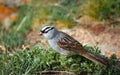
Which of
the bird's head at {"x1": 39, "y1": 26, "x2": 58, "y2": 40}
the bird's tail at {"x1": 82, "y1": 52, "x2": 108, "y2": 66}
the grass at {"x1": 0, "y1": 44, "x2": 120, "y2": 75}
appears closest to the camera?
the bird's tail at {"x1": 82, "y1": 52, "x2": 108, "y2": 66}

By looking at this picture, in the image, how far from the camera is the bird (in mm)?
6449

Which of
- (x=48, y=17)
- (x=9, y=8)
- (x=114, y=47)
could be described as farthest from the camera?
(x=9, y=8)

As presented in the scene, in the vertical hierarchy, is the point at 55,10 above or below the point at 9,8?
below

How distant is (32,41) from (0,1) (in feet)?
11.7

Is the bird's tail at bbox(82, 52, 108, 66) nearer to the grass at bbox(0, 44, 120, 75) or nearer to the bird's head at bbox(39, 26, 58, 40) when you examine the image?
the grass at bbox(0, 44, 120, 75)

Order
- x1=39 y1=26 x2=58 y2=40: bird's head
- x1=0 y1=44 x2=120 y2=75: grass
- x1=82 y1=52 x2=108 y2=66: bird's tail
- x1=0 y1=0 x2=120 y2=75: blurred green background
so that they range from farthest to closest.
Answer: x1=39 y1=26 x2=58 y2=40: bird's head → x1=0 y1=0 x2=120 y2=75: blurred green background → x1=0 y1=44 x2=120 y2=75: grass → x1=82 y1=52 x2=108 y2=66: bird's tail

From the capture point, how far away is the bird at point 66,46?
6449 mm

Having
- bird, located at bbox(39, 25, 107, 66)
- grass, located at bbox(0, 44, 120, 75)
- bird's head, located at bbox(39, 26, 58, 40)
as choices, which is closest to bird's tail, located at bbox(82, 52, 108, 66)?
→ bird, located at bbox(39, 25, 107, 66)

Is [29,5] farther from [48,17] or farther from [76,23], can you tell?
[76,23]

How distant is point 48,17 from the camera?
1012 centimetres

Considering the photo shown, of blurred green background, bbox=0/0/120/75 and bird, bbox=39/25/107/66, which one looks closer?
bird, bbox=39/25/107/66

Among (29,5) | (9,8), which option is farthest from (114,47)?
(9,8)

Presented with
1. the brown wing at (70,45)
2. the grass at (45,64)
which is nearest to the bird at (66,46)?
the brown wing at (70,45)

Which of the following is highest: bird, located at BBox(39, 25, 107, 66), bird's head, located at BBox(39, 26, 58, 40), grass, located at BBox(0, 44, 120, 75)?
bird's head, located at BBox(39, 26, 58, 40)
